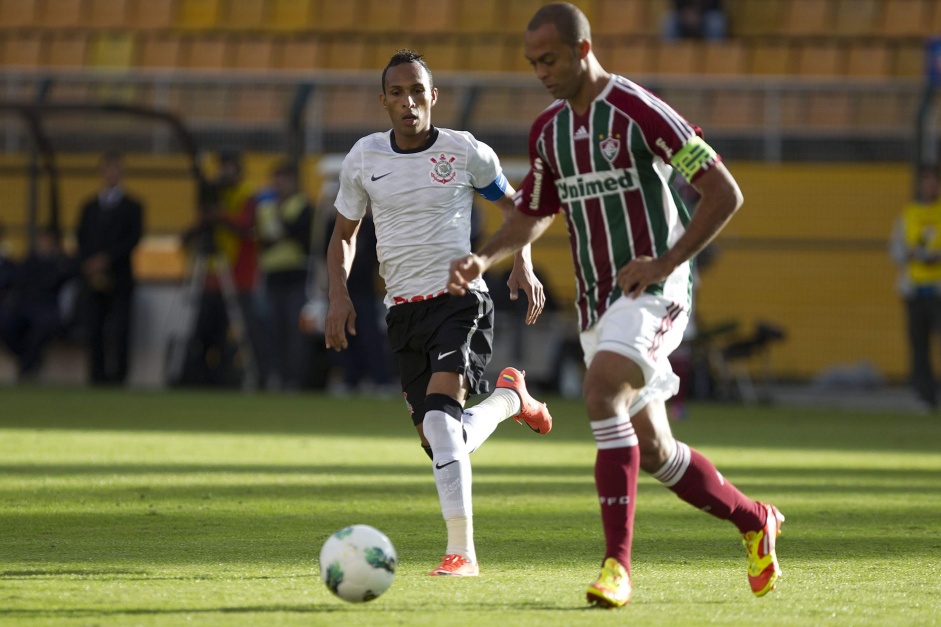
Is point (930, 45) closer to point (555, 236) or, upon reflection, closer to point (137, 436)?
point (555, 236)

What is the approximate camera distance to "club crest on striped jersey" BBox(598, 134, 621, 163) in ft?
16.2

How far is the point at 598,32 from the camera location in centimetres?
2284

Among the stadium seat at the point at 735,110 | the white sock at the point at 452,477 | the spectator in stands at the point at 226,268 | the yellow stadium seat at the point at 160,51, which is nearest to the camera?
the white sock at the point at 452,477

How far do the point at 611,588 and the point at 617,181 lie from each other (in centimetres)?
130

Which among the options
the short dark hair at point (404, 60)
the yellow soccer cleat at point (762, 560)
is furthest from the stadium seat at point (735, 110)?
the yellow soccer cleat at point (762, 560)

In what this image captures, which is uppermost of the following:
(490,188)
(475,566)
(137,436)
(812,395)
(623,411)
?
(490,188)

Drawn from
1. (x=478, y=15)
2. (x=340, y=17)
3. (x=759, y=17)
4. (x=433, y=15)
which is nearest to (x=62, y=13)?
(x=340, y=17)

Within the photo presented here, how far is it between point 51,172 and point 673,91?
716cm

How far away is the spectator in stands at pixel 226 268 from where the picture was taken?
1625 cm

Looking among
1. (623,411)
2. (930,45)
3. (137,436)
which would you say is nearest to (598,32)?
(930,45)

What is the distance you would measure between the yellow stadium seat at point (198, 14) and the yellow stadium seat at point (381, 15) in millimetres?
2410

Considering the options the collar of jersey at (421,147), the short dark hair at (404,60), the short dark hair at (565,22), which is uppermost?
the short dark hair at (565,22)

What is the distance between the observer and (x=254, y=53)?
→ 2369cm

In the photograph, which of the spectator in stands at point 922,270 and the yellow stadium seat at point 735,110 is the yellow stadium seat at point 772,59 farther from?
the spectator in stands at point 922,270
